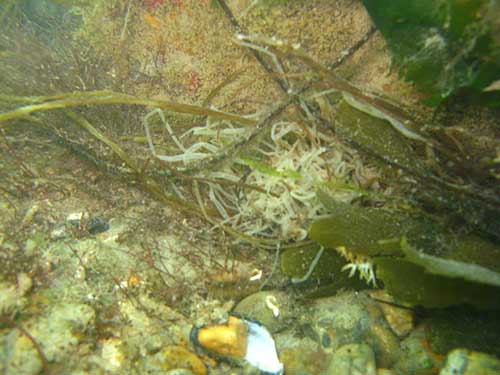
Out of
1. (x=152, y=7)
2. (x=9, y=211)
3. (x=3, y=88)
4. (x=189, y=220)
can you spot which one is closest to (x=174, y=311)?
(x=189, y=220)

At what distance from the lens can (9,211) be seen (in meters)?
2.20

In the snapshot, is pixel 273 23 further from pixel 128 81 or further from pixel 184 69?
pixel 128 81

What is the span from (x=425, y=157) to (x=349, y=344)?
46.9 inches

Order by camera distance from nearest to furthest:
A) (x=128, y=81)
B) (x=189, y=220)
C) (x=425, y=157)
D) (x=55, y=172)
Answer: (x=425, y=157)
(x=189, y=220)
(x=55, y=172)
(x=128, y=81)

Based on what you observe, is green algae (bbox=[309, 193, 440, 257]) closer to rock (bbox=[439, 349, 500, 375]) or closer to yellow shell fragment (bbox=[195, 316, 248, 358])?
rock (bbox=[439, 349, 500, 375])

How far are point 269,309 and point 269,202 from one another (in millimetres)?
683

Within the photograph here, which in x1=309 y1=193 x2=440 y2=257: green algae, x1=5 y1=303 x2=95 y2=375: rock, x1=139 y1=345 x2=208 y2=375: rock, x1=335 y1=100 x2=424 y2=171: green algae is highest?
x1=335 y1=100 x2=424 y2=171: green algae

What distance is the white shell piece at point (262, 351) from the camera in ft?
6.13

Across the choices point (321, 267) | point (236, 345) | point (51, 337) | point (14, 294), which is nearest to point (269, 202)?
point (321, 267)

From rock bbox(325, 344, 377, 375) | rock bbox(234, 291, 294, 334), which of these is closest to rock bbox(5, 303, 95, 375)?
rock bbox(234, 291, 294, 334)

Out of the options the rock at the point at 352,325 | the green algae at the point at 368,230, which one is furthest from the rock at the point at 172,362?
the green algae at the point at 368,230

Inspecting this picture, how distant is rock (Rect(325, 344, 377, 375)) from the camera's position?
5.84 ft

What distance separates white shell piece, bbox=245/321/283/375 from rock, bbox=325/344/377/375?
30 cm

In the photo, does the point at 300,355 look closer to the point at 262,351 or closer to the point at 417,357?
the point at 262,351
